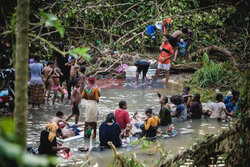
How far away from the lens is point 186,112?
941 centimetres

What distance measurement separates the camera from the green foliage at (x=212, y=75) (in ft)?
39.7

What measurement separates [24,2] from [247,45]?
11.3 m

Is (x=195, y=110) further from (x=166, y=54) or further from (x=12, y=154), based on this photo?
(x=12, y=154)

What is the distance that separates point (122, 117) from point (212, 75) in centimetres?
531

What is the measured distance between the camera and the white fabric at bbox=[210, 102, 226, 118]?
30.3 feet

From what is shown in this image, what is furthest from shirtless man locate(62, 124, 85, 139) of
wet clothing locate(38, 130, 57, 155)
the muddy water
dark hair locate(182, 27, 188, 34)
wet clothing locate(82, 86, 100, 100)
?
dark hair locate(182, 27, 188, 34)

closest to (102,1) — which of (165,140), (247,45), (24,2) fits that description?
(247,45)

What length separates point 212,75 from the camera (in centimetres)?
1231

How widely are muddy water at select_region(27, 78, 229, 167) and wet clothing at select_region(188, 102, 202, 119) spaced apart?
169 millimetres

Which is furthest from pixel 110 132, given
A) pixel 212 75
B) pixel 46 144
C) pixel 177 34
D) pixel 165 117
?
pixel 177 34

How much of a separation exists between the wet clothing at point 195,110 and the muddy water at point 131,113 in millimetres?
169

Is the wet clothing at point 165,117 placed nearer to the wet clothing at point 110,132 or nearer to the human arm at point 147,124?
the human arm at point 147,124

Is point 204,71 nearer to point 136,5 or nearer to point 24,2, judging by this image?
point 136,5

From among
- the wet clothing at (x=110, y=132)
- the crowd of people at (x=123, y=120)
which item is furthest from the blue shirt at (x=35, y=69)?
the wet clothing at (x=110, y=132)
